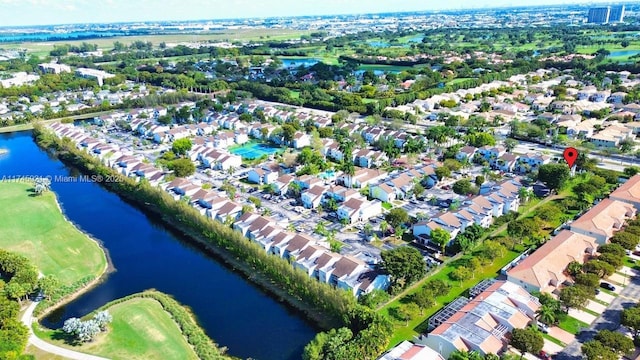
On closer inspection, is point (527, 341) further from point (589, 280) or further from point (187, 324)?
point (187, 324)

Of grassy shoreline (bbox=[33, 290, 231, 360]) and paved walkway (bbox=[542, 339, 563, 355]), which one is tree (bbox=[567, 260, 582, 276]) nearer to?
paved walkway (bbox=[542, 339, 563, 355])

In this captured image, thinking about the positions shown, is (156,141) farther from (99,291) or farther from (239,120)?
(99,291)

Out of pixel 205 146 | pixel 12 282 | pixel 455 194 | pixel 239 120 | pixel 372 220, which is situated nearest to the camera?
pixel 12 282

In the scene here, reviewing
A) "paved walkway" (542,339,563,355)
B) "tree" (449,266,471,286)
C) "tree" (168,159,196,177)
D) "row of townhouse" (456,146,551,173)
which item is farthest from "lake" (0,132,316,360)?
"row of townhouse" (456,146,551,173)

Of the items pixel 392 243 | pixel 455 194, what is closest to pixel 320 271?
pixel 392 243

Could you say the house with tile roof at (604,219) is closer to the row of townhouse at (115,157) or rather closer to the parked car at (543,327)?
the parked car at (543,327)

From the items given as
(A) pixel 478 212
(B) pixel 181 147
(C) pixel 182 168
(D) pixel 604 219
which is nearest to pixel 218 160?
(C) pixel 182 168

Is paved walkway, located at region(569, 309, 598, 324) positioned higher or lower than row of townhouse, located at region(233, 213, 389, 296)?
lower
